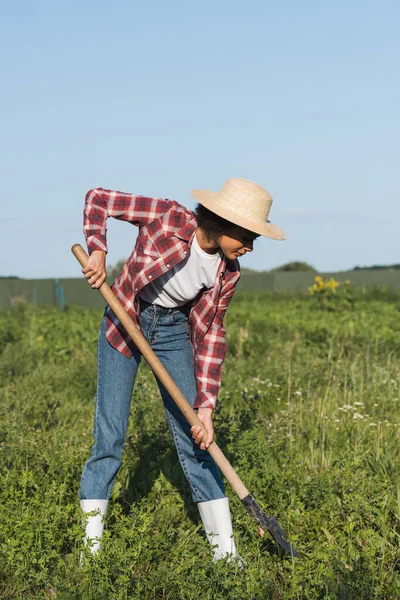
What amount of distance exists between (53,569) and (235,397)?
276 cm

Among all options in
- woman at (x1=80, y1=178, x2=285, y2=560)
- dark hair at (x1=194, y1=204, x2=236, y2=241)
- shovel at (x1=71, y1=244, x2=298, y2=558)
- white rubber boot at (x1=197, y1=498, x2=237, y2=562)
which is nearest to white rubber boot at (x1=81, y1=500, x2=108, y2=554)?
woman at (x1=80, y1=178, x2=285, y2=560)

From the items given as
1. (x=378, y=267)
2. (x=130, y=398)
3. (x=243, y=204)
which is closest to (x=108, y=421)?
(x=130, y=398)

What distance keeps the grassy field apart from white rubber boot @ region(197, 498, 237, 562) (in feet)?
0.20

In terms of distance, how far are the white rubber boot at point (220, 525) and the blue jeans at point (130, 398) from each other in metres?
0.04

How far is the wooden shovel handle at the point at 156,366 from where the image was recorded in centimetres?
316

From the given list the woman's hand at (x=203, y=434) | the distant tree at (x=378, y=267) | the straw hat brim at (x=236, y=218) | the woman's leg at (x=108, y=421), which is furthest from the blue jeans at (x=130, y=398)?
the distant tree at (x=378, y=267)

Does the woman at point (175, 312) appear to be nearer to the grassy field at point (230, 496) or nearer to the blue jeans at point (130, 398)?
the blue jeans at point (130, 398)

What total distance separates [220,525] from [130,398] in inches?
27.0

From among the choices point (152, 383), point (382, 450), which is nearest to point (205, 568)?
point (382, 450)

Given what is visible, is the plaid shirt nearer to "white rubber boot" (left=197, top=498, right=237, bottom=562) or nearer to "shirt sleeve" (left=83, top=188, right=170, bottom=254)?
"shirt sleeve" (left=83, top=188, right=170, bottom=254)

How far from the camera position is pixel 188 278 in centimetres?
332

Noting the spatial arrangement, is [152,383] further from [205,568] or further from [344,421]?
[205,568]

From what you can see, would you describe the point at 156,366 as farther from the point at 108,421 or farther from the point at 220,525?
the point at 220,525

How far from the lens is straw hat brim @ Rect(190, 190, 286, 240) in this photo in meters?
3.07
